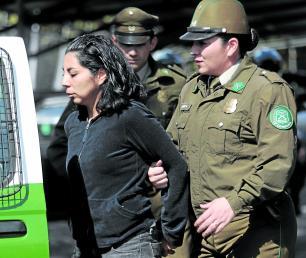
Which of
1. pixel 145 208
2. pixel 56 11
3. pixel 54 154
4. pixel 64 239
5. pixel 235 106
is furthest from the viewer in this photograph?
pixel 56 11

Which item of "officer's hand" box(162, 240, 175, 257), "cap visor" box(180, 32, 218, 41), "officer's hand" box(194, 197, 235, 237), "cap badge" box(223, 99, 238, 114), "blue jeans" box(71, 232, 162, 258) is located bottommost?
"officer's hand" box(162, 240, 175, 257)

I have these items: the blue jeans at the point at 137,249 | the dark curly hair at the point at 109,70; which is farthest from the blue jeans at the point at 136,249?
the dark curly hair at the point at 109,70

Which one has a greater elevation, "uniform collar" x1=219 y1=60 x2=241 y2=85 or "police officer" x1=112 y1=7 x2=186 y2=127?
"uniform collar" x1=219 y1=60 x2=241 y2=85

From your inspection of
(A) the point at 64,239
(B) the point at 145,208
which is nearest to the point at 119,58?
(B) the point at 145,208

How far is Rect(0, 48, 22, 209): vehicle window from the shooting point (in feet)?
10.8

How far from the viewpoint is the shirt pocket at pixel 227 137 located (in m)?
3.79

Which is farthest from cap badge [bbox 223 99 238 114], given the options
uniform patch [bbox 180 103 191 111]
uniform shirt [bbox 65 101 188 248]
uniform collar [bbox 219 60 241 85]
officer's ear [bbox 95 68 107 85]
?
officer's ear [bbox 95 68 107 85]

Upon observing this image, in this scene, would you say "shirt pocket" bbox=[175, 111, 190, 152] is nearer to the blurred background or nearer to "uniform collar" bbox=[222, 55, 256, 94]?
"uniform collar" bbox=[222, 55, 256, 94]

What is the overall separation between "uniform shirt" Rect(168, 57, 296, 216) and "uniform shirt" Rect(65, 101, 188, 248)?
276 mm

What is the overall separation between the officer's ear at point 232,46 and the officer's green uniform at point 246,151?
0.24 ft

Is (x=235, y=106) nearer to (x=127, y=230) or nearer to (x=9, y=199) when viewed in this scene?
(x=127, y=230)

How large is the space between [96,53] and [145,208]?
2.20ft

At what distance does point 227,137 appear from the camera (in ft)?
12.5

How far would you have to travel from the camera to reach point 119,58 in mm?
3627
